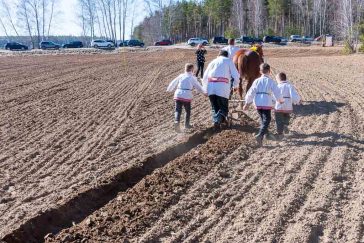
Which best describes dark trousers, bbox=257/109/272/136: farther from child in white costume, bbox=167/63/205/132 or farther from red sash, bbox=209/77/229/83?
child in white costume, bbox=167/63/205/132

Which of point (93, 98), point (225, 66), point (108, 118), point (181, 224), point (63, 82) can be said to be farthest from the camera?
point (63, 82)

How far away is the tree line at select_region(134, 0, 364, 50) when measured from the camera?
3334 inches

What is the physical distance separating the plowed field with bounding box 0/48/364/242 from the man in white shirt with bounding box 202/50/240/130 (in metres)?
0.51

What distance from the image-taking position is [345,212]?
6.34m

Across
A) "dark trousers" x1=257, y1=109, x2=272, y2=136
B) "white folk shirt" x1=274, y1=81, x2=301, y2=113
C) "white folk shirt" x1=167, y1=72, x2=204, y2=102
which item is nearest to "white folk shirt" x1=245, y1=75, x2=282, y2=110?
"dark trousers" x1=257, y1=109, x2=272, y2=136

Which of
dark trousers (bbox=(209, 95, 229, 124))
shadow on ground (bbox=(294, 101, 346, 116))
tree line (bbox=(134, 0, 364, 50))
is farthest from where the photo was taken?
tree line (bbox=(134, 0, 364, 50))

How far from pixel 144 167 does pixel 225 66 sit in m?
3.57

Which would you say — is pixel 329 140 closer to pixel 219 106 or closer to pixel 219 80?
pixel 219 106

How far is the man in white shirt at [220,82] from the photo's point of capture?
441 inches

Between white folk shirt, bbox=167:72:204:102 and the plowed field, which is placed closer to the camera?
the plowed field

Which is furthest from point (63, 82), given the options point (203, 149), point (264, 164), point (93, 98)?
point (264, 164)

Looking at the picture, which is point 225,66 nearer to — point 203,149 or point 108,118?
point 203,149

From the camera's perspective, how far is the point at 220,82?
11195mm

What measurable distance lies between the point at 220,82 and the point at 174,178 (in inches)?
154
